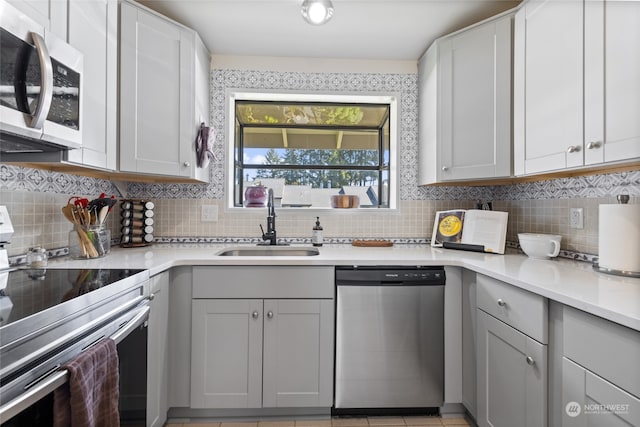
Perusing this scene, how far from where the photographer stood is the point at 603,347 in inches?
34.3

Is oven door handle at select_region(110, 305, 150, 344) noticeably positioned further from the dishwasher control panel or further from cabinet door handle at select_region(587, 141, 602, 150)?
cabinet door handle at select_region(587, 141, 602, 150)

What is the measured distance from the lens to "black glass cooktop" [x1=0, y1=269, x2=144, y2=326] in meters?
0.82

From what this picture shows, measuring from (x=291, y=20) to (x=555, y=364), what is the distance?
214 cm

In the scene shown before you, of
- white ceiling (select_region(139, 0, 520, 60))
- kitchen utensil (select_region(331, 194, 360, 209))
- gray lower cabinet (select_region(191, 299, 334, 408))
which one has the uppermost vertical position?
white ceiling (select_region(139, 0, 520, 60))

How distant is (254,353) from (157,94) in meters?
1.60

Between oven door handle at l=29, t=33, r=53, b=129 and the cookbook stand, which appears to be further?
the cookbook stand

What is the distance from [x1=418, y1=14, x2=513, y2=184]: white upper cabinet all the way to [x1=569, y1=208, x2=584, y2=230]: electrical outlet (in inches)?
15.2

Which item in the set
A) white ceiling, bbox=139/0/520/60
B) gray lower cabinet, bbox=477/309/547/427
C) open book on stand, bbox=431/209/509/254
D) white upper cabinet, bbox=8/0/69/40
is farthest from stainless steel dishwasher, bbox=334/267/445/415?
white upper cabinet, bbox=8/0/69/40

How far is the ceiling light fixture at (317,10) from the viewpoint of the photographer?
1.55m

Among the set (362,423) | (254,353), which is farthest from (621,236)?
(254,353)

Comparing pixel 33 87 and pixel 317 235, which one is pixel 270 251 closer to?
pixel 317 235

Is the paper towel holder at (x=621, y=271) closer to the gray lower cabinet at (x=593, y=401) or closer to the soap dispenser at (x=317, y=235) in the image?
the gray lower cabinet at (x=593, y=401)

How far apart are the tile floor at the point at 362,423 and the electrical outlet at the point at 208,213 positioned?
1265 mm

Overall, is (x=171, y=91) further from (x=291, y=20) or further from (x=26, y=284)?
(x=26, y=284)
